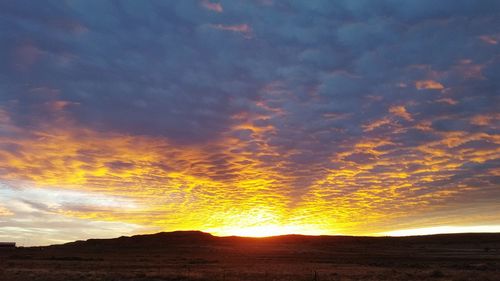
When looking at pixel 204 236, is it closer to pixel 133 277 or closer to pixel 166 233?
pixel 166 233

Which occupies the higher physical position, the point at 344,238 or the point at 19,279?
the point at 344,238

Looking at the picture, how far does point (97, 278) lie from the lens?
37406 millimetres

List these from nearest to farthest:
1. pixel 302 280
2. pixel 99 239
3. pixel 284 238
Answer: pixel 302 280
pixel 99 239
pixel 284 238

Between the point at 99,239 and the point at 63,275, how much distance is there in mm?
144838

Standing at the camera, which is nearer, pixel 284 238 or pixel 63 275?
pixel 63 275

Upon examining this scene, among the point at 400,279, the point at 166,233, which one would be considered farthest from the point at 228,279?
the point at 166,233

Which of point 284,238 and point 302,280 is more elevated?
point 284,238

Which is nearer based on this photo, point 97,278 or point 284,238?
point 97,278

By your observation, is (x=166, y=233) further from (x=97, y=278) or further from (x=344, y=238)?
(x=97, y=278)

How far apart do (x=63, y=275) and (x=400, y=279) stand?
2965 cm

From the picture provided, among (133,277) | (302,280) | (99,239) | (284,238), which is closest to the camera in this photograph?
(302,280)

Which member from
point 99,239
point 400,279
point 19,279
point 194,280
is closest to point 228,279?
point 194,280

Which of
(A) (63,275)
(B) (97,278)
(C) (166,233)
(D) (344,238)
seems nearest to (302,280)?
(B) (97,278)

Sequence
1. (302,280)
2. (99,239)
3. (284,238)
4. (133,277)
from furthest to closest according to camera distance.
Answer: (284,238)
(99,239)
(133,277)
(302,280)
